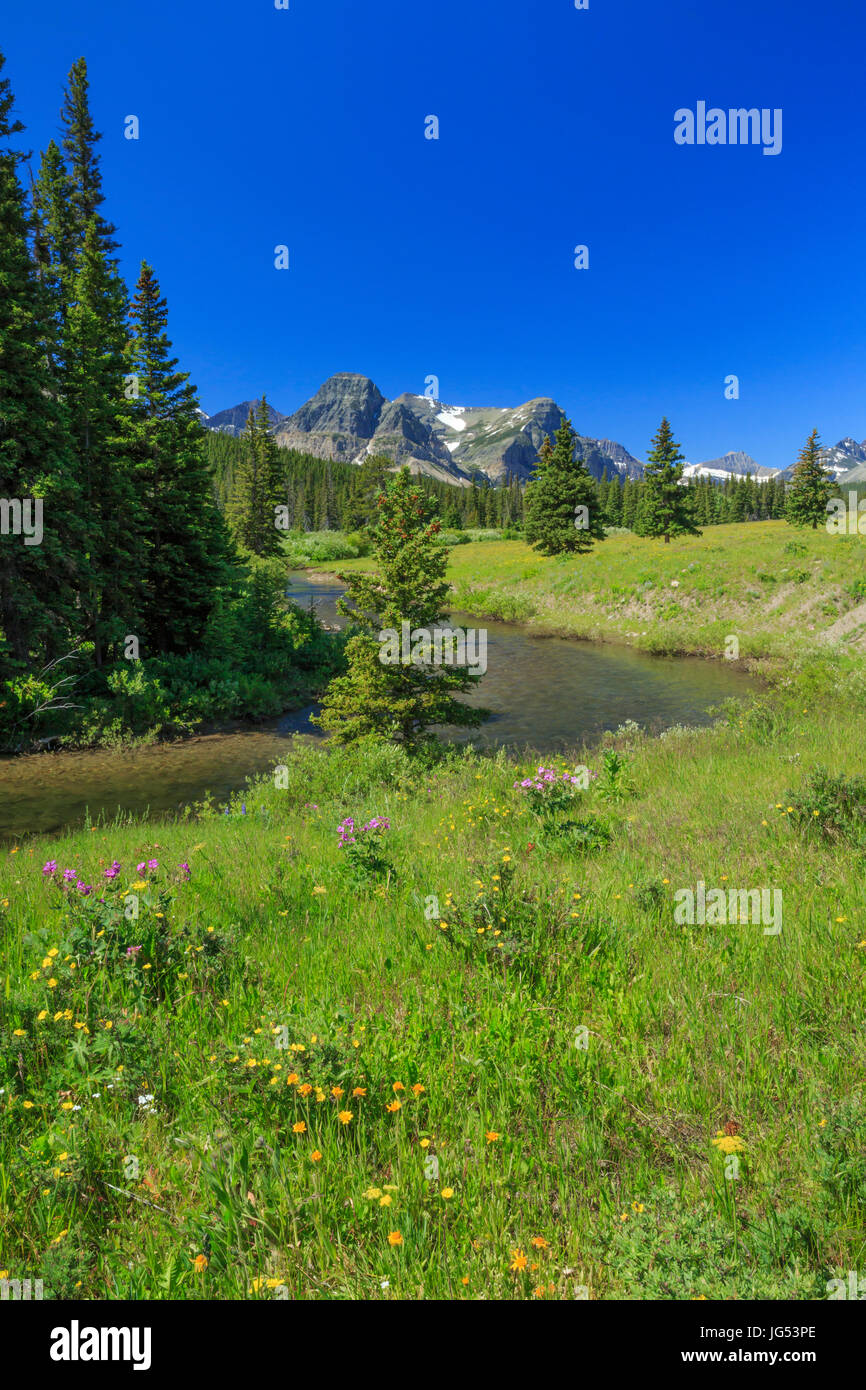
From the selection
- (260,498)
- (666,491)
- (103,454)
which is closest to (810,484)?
(666,491)

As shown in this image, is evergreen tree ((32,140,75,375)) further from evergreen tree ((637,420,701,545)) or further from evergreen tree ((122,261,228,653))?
evergreen tree ((637,420,701,545))

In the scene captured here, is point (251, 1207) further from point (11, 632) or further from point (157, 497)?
point (157, 497)

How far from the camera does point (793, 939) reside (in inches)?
178

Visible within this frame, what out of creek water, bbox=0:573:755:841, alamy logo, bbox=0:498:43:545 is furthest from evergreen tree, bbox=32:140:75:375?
creek water, bbox=0:573:755:841

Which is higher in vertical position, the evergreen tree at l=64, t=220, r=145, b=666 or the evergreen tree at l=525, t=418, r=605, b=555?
the evergreen tree at l=525, t=418, r=605, b=555

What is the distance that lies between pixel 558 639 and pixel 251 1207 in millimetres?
34930

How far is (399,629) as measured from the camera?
1363 cm

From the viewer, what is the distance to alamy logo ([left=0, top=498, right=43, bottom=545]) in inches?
662

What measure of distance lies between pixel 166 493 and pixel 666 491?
4776 centimetres

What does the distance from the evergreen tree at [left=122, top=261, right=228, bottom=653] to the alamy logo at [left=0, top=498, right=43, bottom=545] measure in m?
4.17

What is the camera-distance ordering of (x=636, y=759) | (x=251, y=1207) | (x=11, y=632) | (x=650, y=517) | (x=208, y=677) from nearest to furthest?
(x=251, y=1207) < (x=636, y=759) < (x=11, y=632) < (x=208, y=677) < (x=650, y=517)

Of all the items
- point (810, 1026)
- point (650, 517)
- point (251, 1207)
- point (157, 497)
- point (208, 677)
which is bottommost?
point (251, 1207)

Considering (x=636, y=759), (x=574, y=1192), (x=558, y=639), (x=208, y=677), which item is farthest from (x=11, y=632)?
(x=558, y=639)
